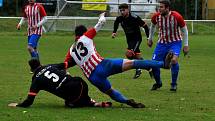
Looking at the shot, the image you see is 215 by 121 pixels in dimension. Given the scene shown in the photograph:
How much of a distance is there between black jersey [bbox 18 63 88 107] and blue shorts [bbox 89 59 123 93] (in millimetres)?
267

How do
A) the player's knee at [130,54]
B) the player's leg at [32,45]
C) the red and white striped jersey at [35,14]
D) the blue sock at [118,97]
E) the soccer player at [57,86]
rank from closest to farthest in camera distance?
the soccer player at [57,86], the blue sock at [118,97], the player's knee at [130,54], the player's leg at [32,45], the red and white striped jersey at [35,14]

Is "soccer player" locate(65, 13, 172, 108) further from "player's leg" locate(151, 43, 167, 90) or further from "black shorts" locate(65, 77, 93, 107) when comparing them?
"player's leg" locate(151, 43, 167, 90)

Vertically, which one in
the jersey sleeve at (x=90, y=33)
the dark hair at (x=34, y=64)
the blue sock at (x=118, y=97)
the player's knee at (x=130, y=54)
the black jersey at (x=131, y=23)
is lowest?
the blue sock at (x=118, y=97)

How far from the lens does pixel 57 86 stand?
37.3ft

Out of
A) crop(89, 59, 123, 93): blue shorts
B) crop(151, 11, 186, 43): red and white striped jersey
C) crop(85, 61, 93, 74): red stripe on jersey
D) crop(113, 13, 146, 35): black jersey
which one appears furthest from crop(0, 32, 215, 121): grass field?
crop(113, 13, 146, 35): black jersey

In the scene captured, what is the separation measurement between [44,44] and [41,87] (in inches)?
805

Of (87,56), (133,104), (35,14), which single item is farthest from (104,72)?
(35,14)

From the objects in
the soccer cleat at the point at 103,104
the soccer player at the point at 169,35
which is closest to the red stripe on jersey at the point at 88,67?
the soccer cleat at the point at 103,104

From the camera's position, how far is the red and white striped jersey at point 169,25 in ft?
47.4

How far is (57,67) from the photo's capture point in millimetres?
11781

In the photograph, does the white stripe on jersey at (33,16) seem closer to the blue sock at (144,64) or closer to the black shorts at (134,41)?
the black shorts at (134,41)

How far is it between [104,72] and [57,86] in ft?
2.97

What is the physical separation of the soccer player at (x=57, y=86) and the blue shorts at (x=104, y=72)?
0.87 feet

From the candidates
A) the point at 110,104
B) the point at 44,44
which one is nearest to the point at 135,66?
the point at 110,104
